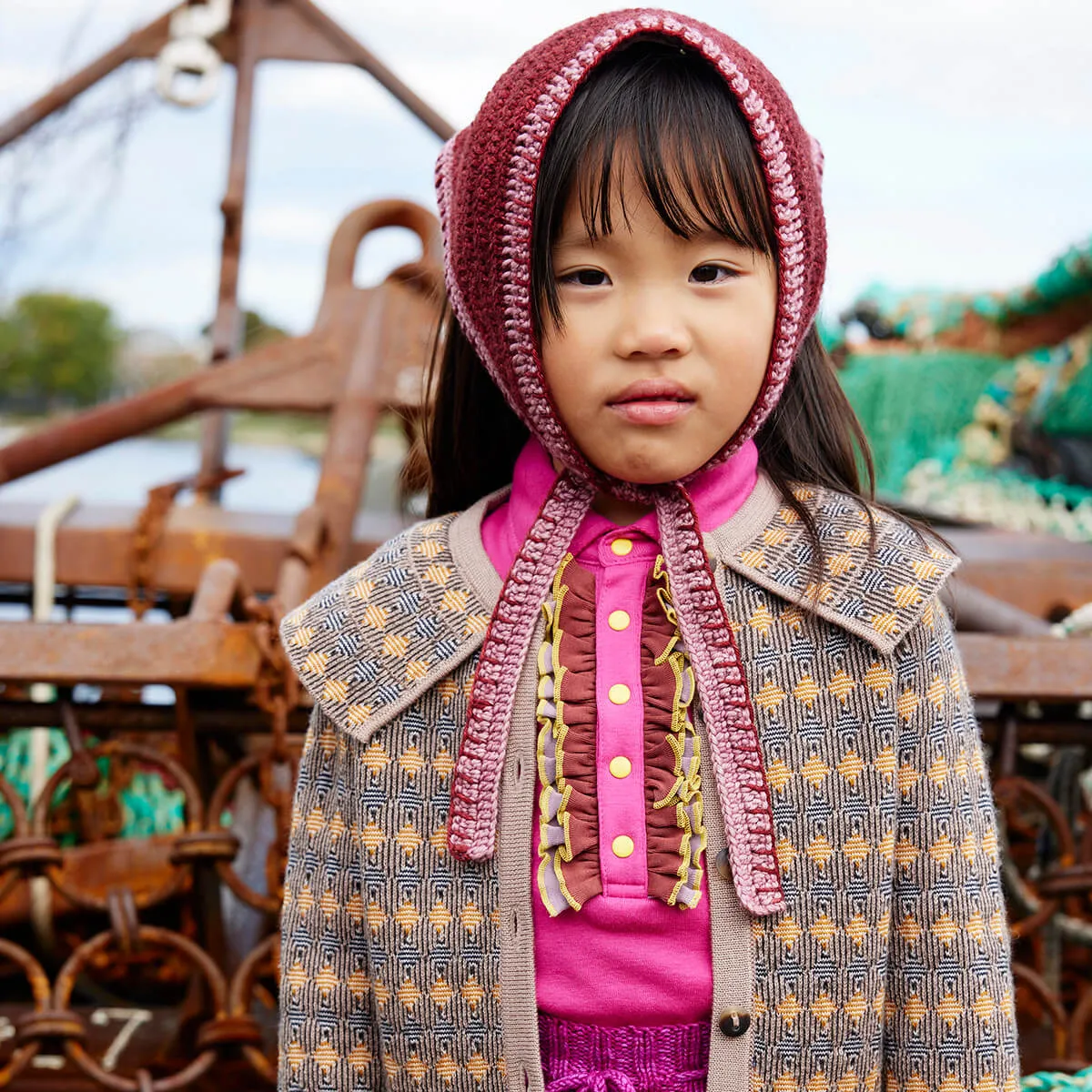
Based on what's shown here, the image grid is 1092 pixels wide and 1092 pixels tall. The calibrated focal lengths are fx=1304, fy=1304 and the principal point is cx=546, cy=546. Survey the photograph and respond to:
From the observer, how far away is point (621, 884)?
95 cm

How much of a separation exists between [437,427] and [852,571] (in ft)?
1.35

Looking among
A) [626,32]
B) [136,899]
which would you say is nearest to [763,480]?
[626,32]

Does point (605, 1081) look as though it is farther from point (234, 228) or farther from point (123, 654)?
point (234, 228)

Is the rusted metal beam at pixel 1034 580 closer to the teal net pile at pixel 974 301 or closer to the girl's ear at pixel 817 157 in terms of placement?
the girl's ear at pixel 817 157

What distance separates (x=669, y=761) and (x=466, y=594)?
21 centimetres

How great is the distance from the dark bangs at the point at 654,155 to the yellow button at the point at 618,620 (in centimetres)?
23

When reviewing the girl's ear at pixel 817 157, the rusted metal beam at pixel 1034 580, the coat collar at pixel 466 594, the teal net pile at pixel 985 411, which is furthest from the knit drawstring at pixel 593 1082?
the teal net pile at pixel 985 411

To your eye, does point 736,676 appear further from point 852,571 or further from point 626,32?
point 626,32

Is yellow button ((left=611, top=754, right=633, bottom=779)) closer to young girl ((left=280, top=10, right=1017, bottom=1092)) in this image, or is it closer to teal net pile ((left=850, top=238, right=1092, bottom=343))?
young girl ((left=280, top=10, right=1017, bottom=1092))

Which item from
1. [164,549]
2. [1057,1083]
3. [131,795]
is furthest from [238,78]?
[1057,1083]

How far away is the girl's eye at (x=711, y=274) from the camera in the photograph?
3.10ft

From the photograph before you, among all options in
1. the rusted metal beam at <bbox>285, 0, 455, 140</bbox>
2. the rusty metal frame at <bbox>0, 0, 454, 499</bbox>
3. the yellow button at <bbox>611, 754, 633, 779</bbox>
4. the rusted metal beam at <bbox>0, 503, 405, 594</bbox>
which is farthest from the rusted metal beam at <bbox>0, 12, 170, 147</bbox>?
the yellow button at <bbox>611, 754, 633, 779</bbox>

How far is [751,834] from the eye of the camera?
0.96m

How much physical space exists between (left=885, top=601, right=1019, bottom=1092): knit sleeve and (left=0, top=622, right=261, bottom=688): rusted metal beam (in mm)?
682
